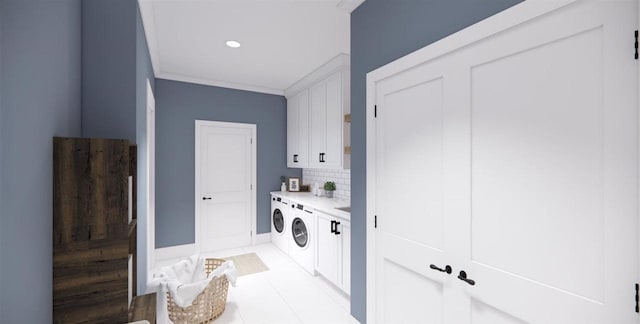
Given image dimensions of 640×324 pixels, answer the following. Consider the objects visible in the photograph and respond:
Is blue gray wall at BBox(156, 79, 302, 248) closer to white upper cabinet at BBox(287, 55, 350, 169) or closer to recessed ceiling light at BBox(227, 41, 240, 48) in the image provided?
white upper cabinet at BBox(287, 55, 350, 169)

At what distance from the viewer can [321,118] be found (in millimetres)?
3637

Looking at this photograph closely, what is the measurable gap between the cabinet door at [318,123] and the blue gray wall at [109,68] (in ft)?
7.26

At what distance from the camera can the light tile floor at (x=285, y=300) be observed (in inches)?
95.4

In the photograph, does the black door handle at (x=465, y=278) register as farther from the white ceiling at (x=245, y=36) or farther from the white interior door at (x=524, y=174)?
the white ceiling at (x=245, y=36)

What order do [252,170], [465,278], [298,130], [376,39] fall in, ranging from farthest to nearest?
[252,170], [298,130], [376,39], [465,278]

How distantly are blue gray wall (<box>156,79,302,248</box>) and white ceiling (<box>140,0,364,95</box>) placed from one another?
0.30m

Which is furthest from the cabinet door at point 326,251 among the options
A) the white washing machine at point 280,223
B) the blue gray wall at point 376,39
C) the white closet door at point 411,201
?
the white closet door at point 411,201

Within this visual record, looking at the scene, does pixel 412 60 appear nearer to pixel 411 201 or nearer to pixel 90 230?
pixel 411 201

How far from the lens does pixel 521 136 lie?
3.75 ft

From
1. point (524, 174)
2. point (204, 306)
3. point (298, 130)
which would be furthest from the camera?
point (298, 130)

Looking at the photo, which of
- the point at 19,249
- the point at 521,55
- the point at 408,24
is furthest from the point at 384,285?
the point at 19,249

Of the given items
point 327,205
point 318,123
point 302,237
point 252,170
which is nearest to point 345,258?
point 327,205

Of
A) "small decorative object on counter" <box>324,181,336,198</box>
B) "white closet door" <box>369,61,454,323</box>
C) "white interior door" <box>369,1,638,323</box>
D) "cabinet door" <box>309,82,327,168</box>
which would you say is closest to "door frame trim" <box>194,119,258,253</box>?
"cabinet door" <box>309,82,327,168</box>

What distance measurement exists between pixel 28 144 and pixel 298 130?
11.1 ft
